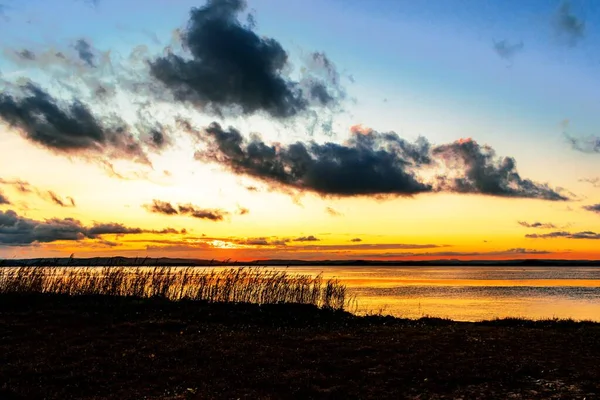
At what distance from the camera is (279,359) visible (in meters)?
16.2

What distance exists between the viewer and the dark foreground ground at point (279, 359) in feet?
41.6

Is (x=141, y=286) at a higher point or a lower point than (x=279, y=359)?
lower

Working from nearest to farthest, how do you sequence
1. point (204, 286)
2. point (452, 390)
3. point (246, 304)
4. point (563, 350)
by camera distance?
point (452, 390) → point (563, 350) → point (246, 304) → point (204, 286)

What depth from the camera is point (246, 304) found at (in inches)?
1184

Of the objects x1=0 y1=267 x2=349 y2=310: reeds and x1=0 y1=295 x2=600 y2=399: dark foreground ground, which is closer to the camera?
x1=0 y1=295 x2=600 y2=399: dark foreground ground

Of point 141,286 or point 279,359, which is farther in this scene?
point 141,286

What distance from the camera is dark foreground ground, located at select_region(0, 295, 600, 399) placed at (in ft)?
41.6

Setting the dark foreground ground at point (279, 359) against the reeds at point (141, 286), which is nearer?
the dark foreground ground at point (279, 359)

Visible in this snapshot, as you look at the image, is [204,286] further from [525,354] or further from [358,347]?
[525,354]

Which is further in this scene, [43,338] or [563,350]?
[43,338]

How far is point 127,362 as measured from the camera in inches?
616

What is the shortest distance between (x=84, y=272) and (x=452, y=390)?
31411mm

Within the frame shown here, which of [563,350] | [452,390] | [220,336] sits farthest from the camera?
[220,336]

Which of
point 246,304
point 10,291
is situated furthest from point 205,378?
point 10,291
